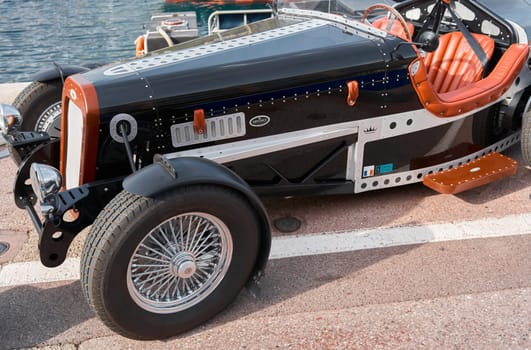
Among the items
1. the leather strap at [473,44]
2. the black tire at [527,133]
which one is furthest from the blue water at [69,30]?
the black tire at [527,133]

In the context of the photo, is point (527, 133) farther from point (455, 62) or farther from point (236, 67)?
point (236, 67)

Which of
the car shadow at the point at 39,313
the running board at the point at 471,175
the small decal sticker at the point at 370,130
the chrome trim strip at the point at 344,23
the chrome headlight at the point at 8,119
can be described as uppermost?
the chrome trim strip at the point at 344,23

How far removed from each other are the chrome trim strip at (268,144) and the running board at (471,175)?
79cm

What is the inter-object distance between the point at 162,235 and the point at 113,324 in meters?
0.48

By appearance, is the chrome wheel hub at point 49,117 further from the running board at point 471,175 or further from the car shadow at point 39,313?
the running board at point 471,175

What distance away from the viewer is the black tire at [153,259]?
238cm

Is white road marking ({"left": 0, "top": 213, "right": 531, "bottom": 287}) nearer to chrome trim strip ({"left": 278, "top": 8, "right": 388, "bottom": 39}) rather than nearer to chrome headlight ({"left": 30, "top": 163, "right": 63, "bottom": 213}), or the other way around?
chrome headlight ({"left": 30, "top": 163, "right": 63, "bottom": 213})

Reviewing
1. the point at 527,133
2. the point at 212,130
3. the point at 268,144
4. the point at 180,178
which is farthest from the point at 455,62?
the point at 180,178

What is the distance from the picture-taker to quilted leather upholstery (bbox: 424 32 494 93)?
13.8ft

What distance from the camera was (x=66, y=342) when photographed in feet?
8.74

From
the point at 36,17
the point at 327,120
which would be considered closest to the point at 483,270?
the point at 327,120

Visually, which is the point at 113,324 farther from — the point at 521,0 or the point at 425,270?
the point at 521,0

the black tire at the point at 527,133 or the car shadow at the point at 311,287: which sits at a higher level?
the black tire at the point at 527,133

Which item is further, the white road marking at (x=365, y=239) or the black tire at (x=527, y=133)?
the black tire at (x=527, y=133)
